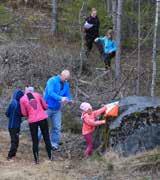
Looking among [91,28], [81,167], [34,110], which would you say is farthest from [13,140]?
[91,28]

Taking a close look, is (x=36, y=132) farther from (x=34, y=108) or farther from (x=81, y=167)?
(x=81, y=167)

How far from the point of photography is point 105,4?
25.4 meters

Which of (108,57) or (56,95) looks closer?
(56,95)

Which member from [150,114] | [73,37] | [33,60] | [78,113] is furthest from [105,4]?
[150,114]

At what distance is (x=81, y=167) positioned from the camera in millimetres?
11820

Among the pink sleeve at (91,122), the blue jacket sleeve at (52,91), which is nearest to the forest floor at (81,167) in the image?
the pink sleeve at (91,122)

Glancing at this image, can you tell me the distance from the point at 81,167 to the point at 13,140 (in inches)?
60.1

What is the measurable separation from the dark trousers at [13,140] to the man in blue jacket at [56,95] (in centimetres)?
83

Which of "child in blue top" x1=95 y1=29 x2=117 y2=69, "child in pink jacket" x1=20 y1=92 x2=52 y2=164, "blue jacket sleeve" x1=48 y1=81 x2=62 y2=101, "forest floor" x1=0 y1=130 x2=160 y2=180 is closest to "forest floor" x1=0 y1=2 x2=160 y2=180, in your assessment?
"forest floor" x1=0 y1=130 x2=160 y2=180

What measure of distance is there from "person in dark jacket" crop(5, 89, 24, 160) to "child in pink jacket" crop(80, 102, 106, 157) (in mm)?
1298

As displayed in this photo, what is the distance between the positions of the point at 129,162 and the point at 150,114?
1151mm

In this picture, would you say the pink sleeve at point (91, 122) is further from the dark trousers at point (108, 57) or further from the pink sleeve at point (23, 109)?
the dark trousers at point (108, 57)

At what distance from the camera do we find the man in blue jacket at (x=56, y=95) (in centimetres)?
1227

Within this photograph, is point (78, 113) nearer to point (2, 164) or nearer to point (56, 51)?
point (2, 164)
